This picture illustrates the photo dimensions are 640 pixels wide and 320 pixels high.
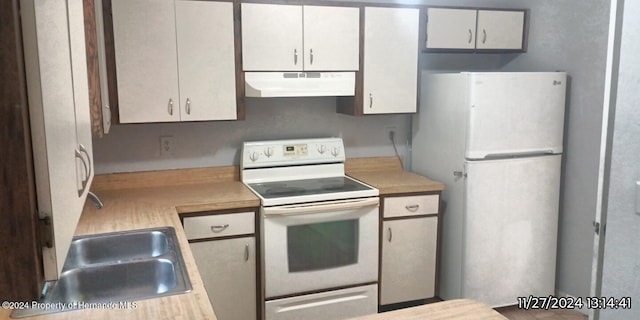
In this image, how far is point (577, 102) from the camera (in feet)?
10.8

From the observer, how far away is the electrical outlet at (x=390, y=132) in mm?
3684

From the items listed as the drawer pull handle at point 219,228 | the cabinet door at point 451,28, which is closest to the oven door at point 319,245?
the drawer pull handle at point 219,228

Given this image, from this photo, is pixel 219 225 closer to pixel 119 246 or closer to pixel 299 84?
pixel 119 246

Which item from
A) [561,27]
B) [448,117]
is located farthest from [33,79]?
[561,27]

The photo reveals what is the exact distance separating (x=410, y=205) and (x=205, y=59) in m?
1.48

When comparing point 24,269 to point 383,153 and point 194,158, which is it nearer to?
point 194,158

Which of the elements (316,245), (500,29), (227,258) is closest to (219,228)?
(227,258)

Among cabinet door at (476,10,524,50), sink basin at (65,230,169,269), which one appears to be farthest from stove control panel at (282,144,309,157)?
cabinet door at (476,10,524,50)

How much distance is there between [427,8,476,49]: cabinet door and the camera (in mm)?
3363

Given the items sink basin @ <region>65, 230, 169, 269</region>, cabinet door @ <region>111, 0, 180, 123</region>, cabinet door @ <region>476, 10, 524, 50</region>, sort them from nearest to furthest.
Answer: sink basin @ <region>65, 230, 169, 269</region> < cabinet door @ <region>111, 0, 180, 123</region> < cabinet door @ <region>476, 10, 524, 50</region>

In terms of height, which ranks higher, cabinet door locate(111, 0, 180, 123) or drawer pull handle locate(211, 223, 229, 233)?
cabinet door locate(111, 0, 180, 123)

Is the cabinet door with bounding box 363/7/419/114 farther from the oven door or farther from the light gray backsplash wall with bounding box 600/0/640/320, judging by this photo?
the light gray backsplash wall with bounding box 600/0/640/320

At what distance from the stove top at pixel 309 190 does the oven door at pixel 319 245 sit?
34 mm

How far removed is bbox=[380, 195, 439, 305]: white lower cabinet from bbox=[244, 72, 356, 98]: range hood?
2.41ft
